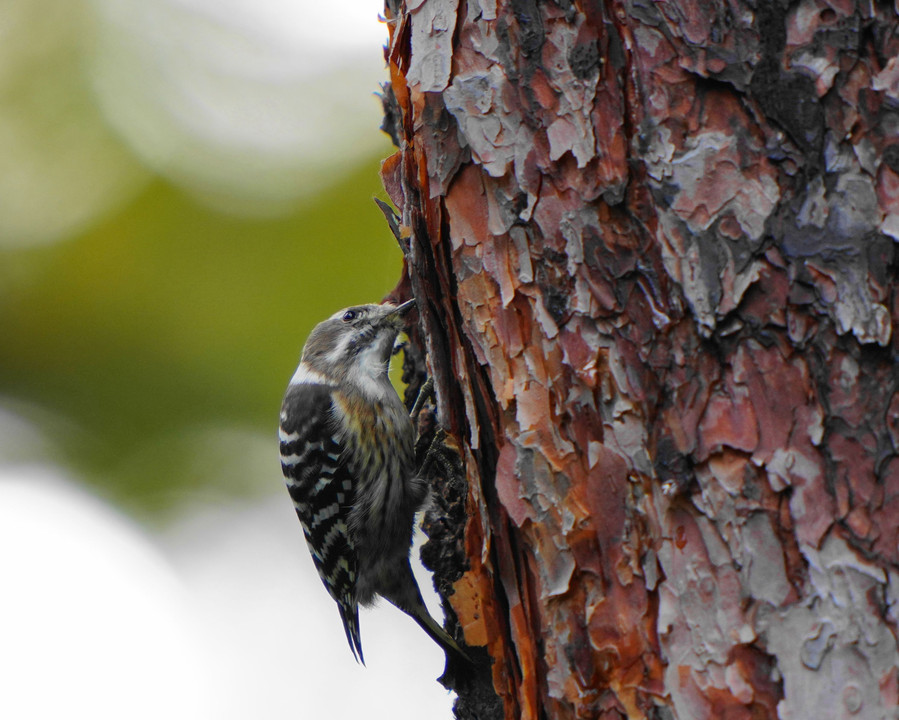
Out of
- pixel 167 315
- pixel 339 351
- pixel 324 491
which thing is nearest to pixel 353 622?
pixel 324 491

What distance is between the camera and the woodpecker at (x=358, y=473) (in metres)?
3.83

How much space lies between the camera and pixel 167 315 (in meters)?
5.06

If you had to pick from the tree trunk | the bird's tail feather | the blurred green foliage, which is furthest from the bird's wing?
the tree trunk

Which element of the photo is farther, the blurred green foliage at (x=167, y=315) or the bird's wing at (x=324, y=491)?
the blurred green foliage at (x=167, y=315)

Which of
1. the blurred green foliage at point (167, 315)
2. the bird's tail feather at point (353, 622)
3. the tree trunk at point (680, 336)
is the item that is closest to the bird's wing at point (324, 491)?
the bird's tail feather at point (353, 622)

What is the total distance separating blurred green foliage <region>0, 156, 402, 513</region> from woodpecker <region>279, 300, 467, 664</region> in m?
0.71

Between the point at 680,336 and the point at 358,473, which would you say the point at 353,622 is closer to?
the point at 358,473

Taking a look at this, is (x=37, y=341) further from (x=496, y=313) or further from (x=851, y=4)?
(x=851, y=4)

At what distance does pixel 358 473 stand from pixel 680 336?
243 centimetres

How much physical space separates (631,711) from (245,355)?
12.5ft

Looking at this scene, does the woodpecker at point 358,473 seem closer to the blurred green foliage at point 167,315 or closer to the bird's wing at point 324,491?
the bird's wing at point 324,491

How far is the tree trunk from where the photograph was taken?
1.46 metres

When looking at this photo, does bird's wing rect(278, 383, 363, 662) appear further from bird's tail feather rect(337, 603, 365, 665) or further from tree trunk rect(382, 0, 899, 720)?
tree trunk rect(382, 0, 899, 720)

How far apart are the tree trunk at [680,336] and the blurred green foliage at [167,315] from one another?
104 inches
